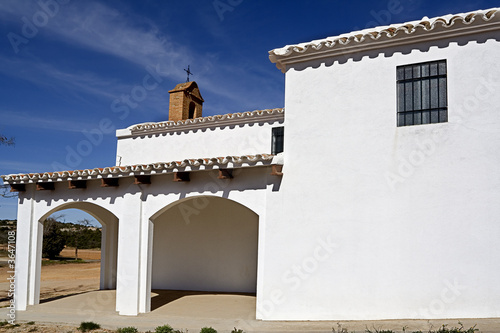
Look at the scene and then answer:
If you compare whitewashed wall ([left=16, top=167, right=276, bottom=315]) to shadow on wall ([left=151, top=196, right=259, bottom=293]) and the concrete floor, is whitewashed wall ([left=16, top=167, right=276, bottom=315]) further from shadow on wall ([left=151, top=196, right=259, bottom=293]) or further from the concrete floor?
the concrete floor

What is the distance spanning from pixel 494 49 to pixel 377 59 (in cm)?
208

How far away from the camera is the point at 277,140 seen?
1379 centimetres

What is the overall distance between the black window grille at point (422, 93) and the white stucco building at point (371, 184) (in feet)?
0.06

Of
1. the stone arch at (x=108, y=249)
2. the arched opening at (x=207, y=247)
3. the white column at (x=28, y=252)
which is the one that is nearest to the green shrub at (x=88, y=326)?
the white column at (x=28, y=252)

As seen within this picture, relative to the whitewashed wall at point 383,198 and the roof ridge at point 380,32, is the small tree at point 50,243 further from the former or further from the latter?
the roof ridge at point 380,32

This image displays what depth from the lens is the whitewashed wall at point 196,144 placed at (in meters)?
14.2

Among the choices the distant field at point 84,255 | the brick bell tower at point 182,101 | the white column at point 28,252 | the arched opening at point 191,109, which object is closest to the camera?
the white column at point 28,252

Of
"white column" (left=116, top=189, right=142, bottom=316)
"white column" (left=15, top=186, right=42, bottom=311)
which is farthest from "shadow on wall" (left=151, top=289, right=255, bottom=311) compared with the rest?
"white column" (left=15, top=186, right=42, bottom=311)

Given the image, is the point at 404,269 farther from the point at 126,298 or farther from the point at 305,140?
the point at 126,298

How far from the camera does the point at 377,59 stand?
9266 mm

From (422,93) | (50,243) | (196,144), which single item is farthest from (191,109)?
(50,243)

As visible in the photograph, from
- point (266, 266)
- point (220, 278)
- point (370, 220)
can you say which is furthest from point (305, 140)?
point (220, 278)

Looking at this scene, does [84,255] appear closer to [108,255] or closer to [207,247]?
[108,255]

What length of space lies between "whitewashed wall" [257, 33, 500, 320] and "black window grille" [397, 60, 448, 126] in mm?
155
